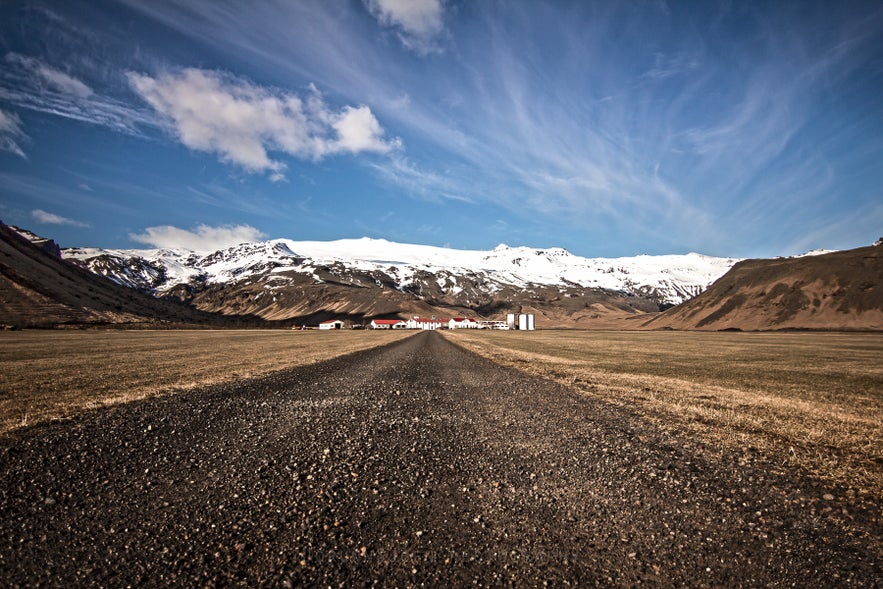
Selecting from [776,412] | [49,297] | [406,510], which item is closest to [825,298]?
[776,412]

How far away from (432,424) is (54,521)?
8.59m

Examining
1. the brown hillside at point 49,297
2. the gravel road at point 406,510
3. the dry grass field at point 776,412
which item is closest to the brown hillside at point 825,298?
the dry grass field at point 776,412

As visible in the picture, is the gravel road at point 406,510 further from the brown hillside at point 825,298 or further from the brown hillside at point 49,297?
the brown hillside at point 825,298

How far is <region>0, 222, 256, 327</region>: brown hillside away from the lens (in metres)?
123

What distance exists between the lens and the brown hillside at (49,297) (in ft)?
403

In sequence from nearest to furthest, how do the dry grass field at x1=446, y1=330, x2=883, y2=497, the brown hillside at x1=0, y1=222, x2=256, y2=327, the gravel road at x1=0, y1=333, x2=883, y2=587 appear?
the gravel road at x1=0, y1=333, x2=883, y2=587
the dry grass field at x1=446, y1=330, x2=883, y2=497
the brown hillside at x1=0, y1=222, x2=256, y2=327

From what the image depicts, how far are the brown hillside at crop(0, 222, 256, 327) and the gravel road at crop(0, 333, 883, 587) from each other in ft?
501

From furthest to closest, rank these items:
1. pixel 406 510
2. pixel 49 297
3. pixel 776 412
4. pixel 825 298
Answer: pixel 825 298, pixel 49 297, pixel 776 412, pixel 406 510

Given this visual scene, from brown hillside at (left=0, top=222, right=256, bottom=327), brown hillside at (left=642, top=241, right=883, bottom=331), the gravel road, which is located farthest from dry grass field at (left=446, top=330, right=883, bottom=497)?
brown hillside at (left=642, top=241, right=883, bottom=331)

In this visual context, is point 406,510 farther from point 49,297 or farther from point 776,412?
point 49,297

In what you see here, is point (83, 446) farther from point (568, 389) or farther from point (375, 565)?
point (568, 389)

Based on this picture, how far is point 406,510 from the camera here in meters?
6.53

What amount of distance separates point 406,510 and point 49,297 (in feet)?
618

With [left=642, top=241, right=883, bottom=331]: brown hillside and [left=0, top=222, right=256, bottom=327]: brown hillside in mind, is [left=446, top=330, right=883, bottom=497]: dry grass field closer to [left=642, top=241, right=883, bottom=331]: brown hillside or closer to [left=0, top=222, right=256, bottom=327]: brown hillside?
[left=0, top=222, right=256, bottom=327]: brown hillside
